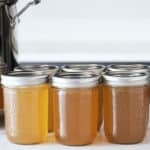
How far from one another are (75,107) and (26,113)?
0.11 meters

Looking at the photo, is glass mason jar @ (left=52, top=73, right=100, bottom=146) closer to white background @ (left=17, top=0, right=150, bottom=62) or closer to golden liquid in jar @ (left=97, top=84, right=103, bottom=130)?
golden liquid in jar @ (left=97, top=84, right=103, bottom=130)

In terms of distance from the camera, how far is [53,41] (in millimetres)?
1486

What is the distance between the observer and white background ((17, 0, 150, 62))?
1.46 m

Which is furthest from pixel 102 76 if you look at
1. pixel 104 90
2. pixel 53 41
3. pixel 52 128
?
pixel 53 41

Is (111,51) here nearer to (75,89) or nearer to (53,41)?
(53,41)

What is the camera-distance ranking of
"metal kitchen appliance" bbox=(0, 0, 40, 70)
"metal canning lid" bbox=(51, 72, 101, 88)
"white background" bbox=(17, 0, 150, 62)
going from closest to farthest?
"metal canning lid" bbox=(51, 72, 101, 88) → "metal kitchen appliance" bbox=(0, 0, 40, 70) → "white background" bbox=(17, 0, 150, 62)

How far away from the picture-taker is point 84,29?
58.7 inches

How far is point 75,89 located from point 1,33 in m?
0.52

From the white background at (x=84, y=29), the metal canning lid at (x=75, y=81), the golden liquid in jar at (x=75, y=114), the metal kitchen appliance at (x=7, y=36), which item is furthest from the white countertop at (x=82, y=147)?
the white background at (x=84, y=29)

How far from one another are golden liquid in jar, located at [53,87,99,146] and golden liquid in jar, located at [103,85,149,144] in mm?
33

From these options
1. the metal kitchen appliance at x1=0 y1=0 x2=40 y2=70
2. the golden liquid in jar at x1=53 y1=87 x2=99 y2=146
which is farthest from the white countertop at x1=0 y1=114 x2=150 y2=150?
the metal kitchen appliance at x1=0 y1=0 x2=40 y2=70

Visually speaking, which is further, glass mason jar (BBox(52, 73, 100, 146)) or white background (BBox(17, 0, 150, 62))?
white background (BBox(17, 0, 150, 62))

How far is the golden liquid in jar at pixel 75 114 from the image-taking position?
864mm

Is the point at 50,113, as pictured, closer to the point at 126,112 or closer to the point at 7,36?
the point at 126,112
